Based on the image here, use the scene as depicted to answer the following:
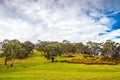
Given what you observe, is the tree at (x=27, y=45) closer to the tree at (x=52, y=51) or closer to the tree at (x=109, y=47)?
the tree at (x=52, y=51)

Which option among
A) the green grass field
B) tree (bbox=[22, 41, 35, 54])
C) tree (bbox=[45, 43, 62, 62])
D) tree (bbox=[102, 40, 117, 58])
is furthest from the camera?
tree (bbox=[102, 40, 117, 58])

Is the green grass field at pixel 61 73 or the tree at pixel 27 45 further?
the tree at pixel 27 45

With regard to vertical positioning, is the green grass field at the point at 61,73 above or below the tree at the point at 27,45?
below

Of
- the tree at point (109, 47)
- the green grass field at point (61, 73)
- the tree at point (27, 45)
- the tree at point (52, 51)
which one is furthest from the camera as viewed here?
the tree at point (109, 47)

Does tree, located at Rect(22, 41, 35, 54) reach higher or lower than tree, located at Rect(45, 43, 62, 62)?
higher

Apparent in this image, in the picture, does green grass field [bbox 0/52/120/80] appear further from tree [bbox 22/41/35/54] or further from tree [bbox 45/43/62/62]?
tree [bbox 22/41/35/54]

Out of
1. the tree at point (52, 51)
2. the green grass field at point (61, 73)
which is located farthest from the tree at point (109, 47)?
Answer: the green grass field at point (61, 73)

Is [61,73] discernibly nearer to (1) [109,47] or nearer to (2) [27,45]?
(2) [27,45]

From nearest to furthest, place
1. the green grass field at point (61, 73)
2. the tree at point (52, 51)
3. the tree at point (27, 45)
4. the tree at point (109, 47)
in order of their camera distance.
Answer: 1. the green grass field at point (61, 73)
2. the tree at point (52, 51)
3. the tree at point (27, 45)
4. the tree at point (109, 47)

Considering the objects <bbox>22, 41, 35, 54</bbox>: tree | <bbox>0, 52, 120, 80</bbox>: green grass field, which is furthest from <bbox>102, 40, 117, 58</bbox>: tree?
<bbox>0, 52, 120, 80</bbox>: green grass field

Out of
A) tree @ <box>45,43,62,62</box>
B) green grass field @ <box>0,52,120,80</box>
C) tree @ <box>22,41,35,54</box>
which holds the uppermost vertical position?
tree @ <box>22,41,35,54</box>

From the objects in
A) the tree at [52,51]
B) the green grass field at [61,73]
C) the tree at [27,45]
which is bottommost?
the green grass field at [61,73]

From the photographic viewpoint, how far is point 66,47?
19762cm

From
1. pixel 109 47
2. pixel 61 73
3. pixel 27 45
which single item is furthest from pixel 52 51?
pixel 109 47
